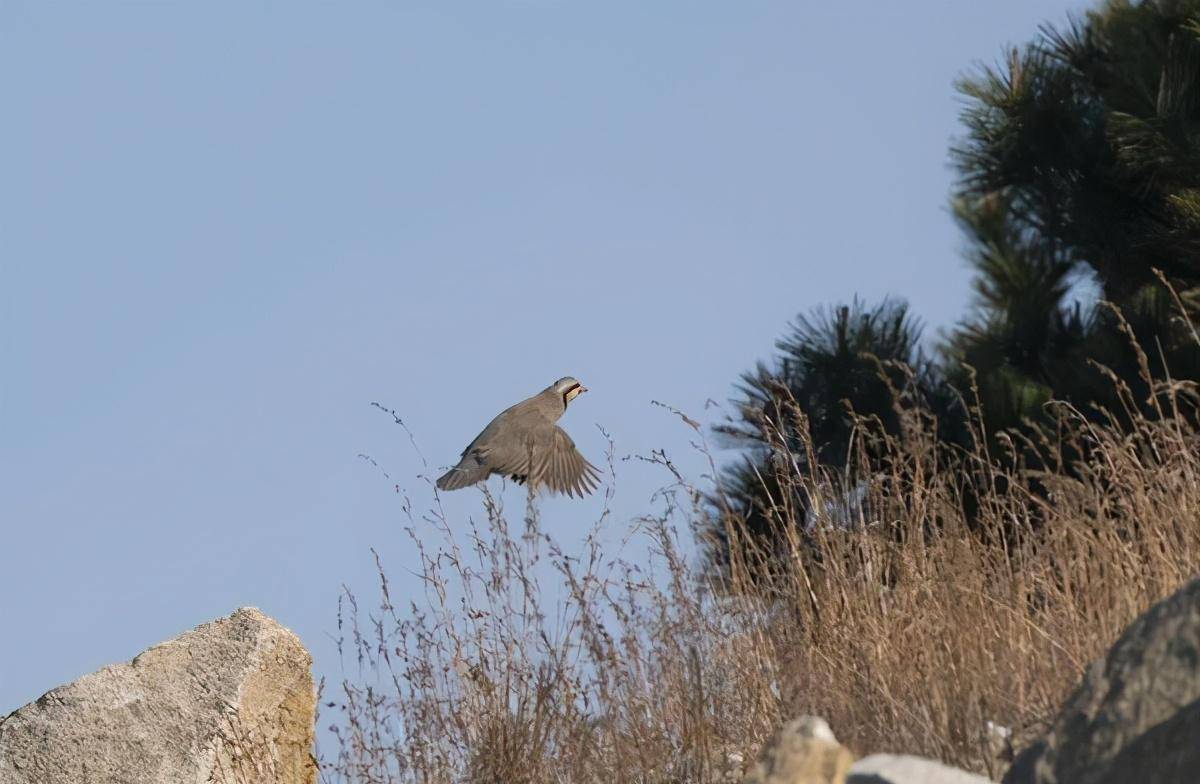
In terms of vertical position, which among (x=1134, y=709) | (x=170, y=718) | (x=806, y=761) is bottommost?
(x=1134, y=709)

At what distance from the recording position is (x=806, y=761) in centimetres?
307

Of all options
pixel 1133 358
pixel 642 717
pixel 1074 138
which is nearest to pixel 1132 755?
pixel 642 717

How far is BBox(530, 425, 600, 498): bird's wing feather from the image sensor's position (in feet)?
25.9

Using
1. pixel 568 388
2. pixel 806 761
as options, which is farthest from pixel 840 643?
pixel 568 388

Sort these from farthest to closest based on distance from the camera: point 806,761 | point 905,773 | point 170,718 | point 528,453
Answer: point 528,453, point 170,718, point 806,761, point 905,773

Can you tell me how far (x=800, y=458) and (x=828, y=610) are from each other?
6.01 meters

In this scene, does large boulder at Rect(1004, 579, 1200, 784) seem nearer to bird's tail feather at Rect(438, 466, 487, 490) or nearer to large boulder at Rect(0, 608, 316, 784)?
large boulder at Rect(0, 608, 316, 784)

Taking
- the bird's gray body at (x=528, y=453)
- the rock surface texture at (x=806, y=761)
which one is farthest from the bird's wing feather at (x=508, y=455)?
the rock surface texture at (x=806, y=761)

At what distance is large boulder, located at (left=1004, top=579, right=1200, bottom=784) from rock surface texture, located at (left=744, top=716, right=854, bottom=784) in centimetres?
35

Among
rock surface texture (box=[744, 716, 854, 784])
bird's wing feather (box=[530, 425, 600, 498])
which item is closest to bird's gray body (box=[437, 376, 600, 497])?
bird's wing feather (box=[530, 425, 600, 498])

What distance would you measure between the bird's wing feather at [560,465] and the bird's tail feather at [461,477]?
0.90ft

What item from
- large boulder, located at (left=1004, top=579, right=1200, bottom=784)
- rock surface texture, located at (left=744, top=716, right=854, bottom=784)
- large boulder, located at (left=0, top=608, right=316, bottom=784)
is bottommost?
large boulder, located at (left=1004, top=579, right=1200, bottom=784)

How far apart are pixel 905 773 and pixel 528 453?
16.7 feet

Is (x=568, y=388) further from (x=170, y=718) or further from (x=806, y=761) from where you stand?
(x=806, y=761)
